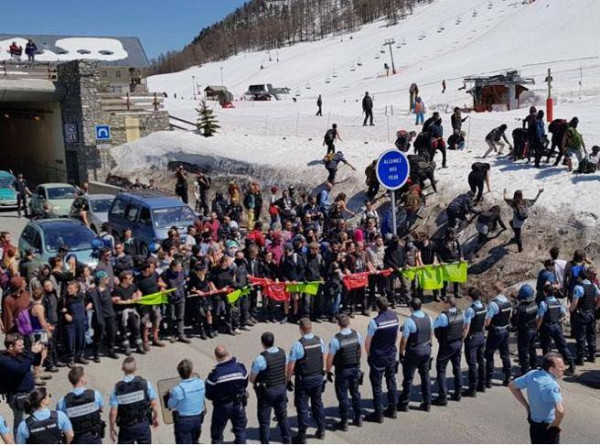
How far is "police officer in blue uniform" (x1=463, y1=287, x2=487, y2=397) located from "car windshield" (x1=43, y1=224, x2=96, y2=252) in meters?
10.3

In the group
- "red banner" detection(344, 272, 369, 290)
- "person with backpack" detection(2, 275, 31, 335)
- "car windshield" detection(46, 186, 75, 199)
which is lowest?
"red banner" detection(344, 272, 369, 290)

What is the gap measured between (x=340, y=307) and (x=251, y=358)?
10.5 feet

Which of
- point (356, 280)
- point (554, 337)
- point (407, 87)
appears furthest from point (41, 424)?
point (407, 87)

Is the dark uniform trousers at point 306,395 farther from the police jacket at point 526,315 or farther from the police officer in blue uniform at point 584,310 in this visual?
the police officer in blue uniform at point 584,310

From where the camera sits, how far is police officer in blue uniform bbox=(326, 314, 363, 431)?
366 inches

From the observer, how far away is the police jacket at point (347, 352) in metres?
9.30

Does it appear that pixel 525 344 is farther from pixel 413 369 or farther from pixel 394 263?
pixel 394 263

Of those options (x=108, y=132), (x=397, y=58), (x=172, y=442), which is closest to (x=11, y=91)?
(x=108, y=132)

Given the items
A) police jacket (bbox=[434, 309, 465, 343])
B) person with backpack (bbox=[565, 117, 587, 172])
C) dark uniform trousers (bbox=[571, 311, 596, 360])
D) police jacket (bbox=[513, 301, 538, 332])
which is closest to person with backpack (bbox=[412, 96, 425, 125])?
person with backpack (bbox=[565, 117, 587, 172])

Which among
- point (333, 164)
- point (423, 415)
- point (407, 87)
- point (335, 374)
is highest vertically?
point (407, 87)

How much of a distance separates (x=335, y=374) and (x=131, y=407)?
2928mm

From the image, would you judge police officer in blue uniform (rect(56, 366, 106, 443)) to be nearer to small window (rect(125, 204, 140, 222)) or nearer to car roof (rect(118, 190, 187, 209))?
car roof (rect(118, 190, 187, 209))

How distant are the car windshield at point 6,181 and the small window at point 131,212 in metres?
12.6

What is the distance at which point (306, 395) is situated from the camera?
9.06 m
